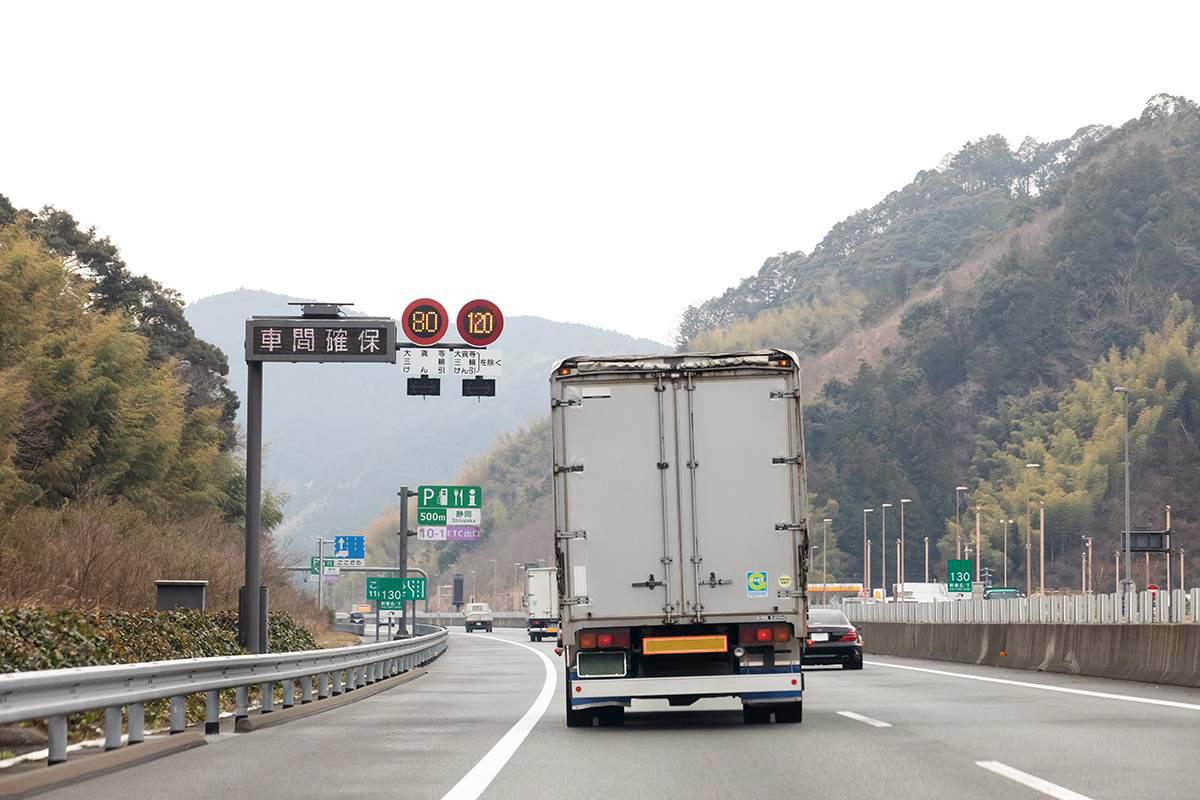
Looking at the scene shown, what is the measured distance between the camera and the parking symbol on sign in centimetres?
1773

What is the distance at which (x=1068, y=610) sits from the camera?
47.5 metres

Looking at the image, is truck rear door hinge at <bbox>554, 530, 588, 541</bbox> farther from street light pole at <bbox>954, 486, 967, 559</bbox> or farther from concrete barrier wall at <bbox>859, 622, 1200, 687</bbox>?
street light pole at <bbox>954, 486, 967, 559</bbox>

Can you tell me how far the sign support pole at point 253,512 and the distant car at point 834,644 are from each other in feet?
39.8

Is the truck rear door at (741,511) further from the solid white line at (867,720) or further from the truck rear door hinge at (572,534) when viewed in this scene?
the solid white line at (867,720)

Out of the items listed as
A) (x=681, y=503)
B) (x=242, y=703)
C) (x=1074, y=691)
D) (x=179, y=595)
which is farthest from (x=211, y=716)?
(x=1074, y=691)

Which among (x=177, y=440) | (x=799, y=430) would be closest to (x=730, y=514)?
(x=799, y=430)

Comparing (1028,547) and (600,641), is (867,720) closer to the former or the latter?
(600,641)

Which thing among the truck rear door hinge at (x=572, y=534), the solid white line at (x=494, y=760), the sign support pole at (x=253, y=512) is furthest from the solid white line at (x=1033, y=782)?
the sign support pole at (x=253, y=512)

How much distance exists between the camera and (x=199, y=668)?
56.7 ft

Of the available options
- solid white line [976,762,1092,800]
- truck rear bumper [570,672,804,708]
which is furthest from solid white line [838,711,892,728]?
solid white line [976,762,1092,800]

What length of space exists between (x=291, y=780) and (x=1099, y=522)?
175010mm

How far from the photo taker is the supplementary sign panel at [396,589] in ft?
219

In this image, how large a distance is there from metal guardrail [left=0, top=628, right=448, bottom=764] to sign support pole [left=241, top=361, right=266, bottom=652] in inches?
55.6

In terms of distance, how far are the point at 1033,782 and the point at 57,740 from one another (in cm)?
686
